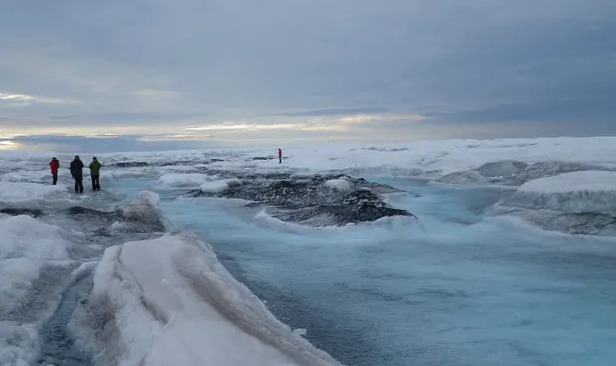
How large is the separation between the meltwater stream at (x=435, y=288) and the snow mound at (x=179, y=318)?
2.73ft

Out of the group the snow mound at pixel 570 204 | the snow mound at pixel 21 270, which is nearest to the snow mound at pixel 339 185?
the snow mound at pixel 570 204

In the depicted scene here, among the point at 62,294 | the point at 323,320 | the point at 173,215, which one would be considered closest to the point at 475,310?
the point at 323,320

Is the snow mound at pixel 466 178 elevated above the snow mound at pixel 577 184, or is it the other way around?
the snow mound at pixel 577 184

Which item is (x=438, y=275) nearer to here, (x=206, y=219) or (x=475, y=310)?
(x=475, y=310)

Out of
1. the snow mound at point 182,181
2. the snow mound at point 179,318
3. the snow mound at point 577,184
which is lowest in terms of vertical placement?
the snow mound at point 182,181

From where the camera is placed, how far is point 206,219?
1570 centimetres

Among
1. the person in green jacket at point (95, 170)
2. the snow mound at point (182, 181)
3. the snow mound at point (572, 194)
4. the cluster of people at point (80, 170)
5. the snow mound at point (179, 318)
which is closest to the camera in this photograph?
the snow mound at point (179, 318)

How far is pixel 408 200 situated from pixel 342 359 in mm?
15772

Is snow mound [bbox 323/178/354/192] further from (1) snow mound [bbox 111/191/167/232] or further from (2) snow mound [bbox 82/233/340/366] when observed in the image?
(2) snow mound [bbox 82/233/340/366]

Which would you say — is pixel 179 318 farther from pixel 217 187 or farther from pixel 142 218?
pixel 217 187

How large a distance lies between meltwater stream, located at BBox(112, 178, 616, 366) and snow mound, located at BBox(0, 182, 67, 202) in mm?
7889

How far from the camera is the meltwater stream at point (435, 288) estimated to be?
5465mm

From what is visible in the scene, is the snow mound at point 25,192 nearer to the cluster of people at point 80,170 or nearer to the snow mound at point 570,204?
the cluster of people at point 80,170

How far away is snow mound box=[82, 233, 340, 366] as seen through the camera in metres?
4.26
